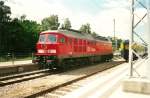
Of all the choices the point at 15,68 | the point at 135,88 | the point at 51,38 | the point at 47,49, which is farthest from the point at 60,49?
the point at 135,88

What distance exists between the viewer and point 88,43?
27.5 metres

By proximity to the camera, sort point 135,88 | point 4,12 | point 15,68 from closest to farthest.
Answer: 1. point 135,88
2. point 15,68
3. point 4,12

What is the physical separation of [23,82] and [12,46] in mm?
30760

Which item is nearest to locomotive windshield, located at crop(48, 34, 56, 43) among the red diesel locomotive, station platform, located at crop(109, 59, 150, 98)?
the red diesel locomotive

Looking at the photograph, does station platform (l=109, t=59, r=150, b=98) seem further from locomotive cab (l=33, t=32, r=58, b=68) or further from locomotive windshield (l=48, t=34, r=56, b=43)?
locomotive windshield (l=48, t=34, r=56, b=43)

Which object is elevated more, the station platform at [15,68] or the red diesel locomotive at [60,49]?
the red diesel locomotive at [60,49]

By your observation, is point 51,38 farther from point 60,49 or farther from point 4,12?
point 4,12

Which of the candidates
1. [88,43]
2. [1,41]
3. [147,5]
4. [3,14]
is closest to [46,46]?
[88,43]

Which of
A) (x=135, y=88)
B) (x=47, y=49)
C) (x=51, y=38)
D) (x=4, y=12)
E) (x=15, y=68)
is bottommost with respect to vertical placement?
(x=135, y=88)

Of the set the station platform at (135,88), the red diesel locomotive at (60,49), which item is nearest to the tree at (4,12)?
the red diesel locomotive at (60,49)

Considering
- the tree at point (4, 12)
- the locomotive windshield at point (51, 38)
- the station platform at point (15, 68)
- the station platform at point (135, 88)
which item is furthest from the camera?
the tree at point (4, 12)

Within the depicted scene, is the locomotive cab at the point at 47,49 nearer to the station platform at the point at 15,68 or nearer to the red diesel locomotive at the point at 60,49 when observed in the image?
the red diesel locomotive at the point at 60,49

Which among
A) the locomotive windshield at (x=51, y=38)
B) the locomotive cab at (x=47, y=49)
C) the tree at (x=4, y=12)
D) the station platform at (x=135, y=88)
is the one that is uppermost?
the tree at (x=4, y=12)

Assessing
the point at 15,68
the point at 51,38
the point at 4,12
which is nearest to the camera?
the point at 15,68
